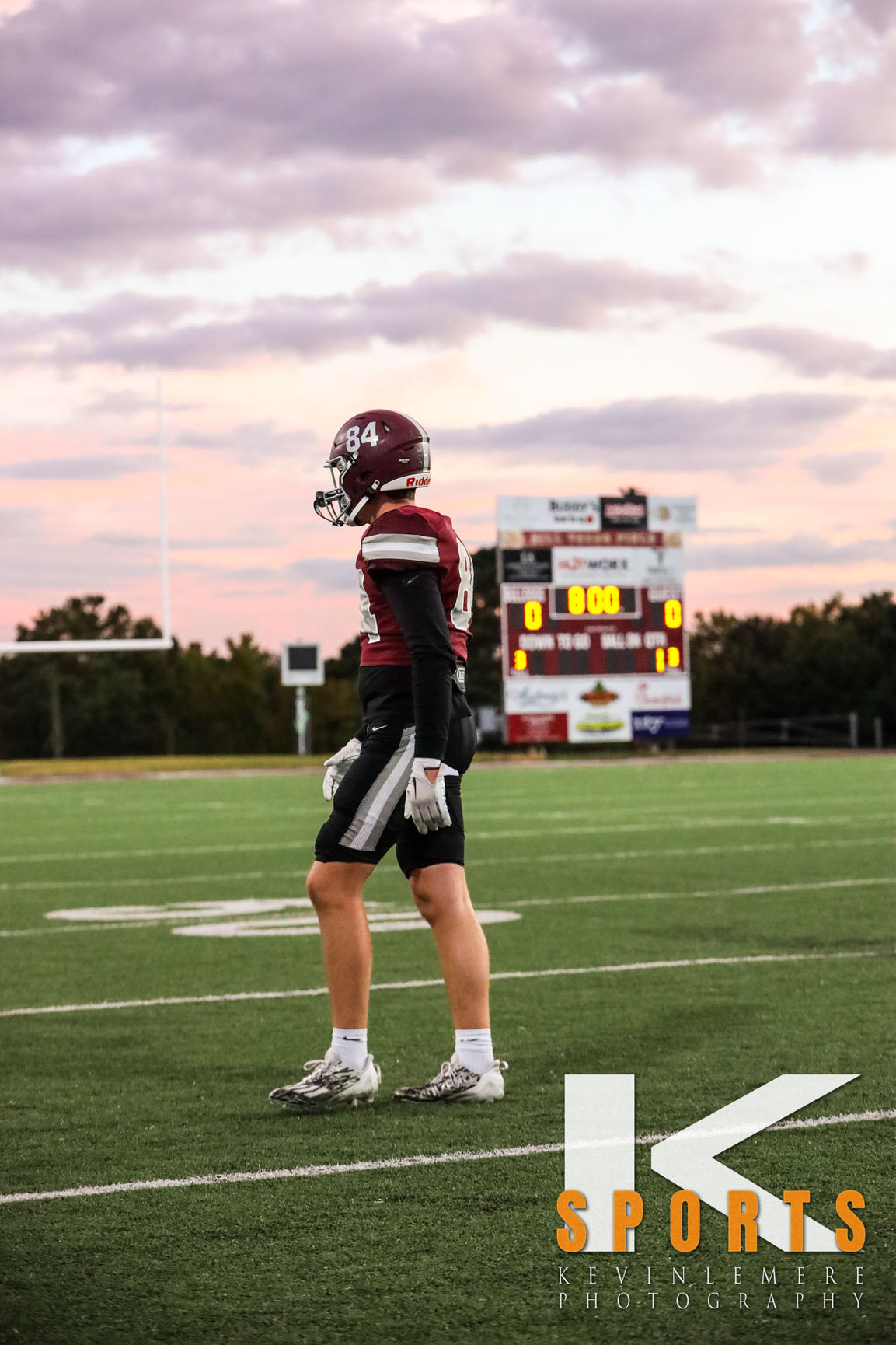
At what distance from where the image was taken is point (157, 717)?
81500 mm

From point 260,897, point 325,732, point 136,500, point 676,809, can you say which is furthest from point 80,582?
point 325,732

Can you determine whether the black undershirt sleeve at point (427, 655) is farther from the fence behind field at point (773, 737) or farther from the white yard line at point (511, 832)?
the fence behind field at point (773, 737)

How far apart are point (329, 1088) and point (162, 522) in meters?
20.5

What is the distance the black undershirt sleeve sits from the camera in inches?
187

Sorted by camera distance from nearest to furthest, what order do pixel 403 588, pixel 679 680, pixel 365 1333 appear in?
pixel 365 1333
pixel 403 588
pixel 679 680

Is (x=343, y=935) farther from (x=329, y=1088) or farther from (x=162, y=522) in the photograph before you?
(x=162, y=522)

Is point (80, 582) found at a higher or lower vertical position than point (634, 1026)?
higher

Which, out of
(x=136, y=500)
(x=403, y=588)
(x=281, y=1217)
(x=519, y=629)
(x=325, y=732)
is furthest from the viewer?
(x=325, y=732)

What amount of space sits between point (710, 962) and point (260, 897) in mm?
4118

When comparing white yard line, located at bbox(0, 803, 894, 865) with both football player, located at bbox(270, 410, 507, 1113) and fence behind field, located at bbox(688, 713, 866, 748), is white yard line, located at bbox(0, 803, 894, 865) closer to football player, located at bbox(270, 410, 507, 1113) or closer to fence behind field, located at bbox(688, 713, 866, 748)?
football player, located at bbox(270, 410, 507, 1113)

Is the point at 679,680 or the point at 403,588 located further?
the point at 679,680

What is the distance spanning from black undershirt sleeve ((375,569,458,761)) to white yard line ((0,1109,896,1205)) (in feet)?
3.39

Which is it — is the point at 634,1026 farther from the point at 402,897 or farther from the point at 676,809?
the point at 676,809

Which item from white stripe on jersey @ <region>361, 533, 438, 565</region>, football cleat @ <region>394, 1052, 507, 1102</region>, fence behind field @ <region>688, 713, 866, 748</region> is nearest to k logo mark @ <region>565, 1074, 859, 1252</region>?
football cleat @ <region>394, 1052, 507, 1102</region>
